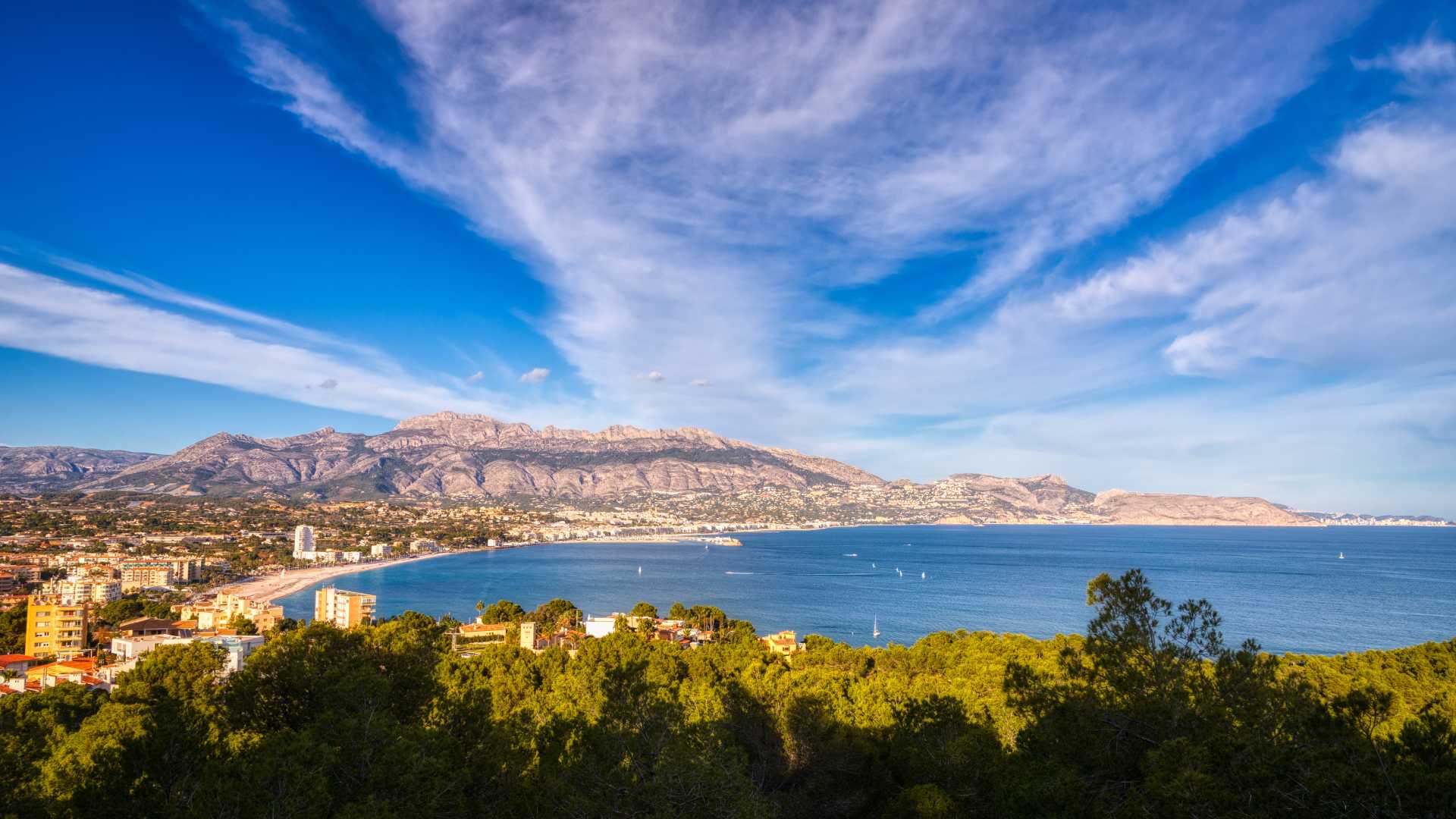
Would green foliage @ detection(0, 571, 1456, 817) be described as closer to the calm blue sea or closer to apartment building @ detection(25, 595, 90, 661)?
apartment building @ detection(25, 595, 90, 661)

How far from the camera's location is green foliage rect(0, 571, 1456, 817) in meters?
7.57

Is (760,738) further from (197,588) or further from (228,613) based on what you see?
(197,588)

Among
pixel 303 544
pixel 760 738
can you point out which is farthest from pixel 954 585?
pixel 303 544

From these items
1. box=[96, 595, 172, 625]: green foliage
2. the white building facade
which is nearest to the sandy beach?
the white building facade

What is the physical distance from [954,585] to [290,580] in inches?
A: 2698

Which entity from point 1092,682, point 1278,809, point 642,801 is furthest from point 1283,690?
point 642,801

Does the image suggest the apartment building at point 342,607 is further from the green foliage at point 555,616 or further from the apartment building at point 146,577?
the apartment building at point 146,577

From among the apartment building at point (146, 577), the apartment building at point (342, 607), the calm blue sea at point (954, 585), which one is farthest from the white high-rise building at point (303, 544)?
the apartment building at point (342, 607)

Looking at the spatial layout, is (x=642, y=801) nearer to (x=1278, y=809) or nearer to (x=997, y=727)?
(x=1278, y=809)

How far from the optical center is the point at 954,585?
79562 mm

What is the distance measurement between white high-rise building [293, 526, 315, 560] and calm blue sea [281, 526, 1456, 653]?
11459 mm

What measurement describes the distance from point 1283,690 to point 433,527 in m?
155

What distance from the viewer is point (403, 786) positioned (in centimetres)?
880

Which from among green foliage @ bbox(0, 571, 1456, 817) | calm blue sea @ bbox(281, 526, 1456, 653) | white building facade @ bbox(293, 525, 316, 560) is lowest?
calm blue sea @ bbox(281, 526, 1456, 653)
